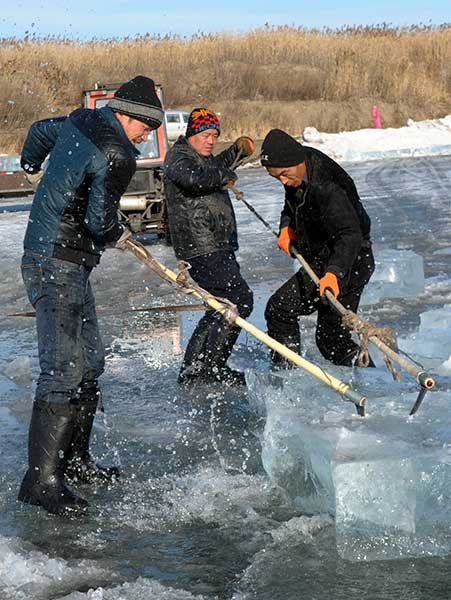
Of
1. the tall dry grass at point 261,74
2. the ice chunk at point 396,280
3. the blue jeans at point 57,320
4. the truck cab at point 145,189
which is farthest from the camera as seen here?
the tall dry grass at point 261,74

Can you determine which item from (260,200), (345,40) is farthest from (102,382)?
(345,40)

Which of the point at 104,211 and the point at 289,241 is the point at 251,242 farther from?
the point at 104,211

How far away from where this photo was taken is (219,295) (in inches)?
245

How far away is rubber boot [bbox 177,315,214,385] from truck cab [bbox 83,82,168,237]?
6.65 metres

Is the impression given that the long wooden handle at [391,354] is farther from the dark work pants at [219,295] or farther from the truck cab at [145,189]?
the truck cab at [145,189]

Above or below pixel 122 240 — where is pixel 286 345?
below

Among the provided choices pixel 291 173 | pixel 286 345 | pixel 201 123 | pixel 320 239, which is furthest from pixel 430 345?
pixel 201 123

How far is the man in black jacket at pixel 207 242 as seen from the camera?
20.3ft

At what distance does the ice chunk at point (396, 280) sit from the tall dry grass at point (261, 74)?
2202cm

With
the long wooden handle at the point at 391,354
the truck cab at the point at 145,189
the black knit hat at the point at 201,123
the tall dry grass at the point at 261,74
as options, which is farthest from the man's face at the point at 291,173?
the tall dry grass at the point at 261,74

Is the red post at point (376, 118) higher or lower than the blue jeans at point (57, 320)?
lower

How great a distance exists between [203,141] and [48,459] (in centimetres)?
265

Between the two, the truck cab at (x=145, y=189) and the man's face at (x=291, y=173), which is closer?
the man's face at (x=291, y=173)

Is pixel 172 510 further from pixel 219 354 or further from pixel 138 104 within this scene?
pixel 219 354
